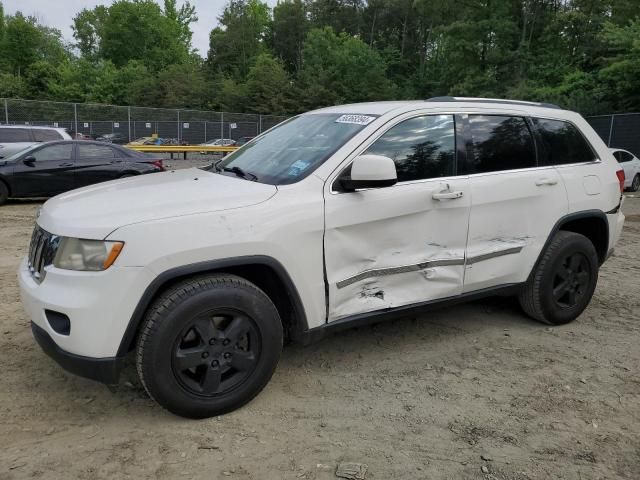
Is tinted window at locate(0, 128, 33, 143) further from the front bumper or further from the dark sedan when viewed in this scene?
the front bumper

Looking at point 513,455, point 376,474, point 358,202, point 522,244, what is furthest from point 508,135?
point 376,474

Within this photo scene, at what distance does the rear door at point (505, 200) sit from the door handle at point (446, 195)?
0.16 meters

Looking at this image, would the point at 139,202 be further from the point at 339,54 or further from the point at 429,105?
the point at 339,54

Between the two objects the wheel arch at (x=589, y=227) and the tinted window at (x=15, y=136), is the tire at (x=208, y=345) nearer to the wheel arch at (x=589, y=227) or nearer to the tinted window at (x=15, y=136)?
the wheel arch at (x=589, y=227)

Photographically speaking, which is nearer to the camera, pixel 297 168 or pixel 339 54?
pixel 297 168

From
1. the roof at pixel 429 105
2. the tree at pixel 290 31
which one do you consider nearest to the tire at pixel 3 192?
the roof at pixel 429 105

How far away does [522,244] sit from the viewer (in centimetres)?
405

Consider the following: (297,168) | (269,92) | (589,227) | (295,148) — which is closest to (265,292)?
(297,168)

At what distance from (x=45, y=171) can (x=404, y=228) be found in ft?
29.6

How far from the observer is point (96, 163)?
35.4 ft

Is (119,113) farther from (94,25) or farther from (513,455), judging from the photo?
(94,25)

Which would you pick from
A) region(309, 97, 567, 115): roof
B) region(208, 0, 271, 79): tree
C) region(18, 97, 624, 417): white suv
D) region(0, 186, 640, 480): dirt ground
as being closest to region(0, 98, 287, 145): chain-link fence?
region(0, 186, 640, 480): dirt ground

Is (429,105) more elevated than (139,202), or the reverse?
(429,105)

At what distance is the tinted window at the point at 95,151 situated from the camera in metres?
10.8
